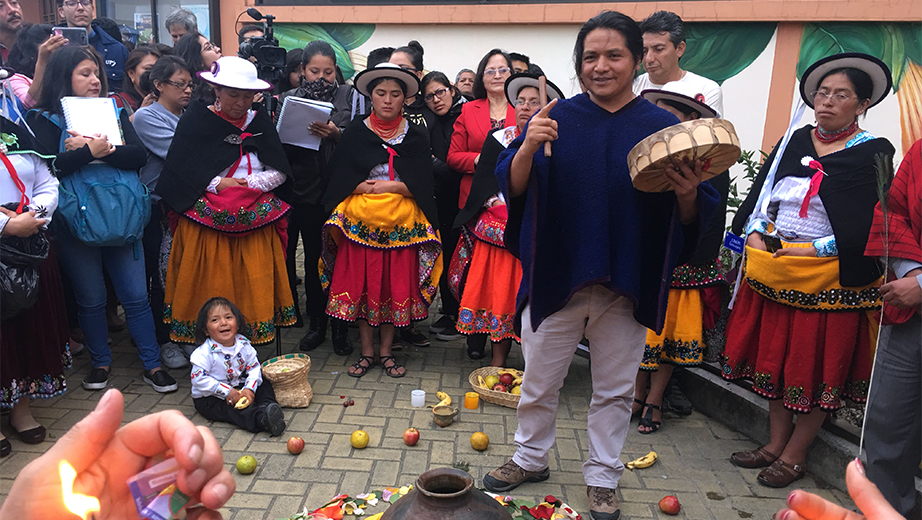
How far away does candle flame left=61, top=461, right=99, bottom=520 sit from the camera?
1294 millimetres

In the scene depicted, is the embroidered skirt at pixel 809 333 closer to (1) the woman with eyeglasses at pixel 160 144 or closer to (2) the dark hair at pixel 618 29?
(2) the dark hair at pixel 618 29

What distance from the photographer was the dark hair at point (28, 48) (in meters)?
5.11

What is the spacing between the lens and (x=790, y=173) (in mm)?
3490

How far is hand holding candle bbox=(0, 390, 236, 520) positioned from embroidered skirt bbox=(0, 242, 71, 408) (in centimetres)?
287

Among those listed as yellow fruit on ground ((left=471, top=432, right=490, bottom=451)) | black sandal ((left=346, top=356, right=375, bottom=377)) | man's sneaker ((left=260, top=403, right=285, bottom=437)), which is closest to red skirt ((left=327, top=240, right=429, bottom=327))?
black sandal ((left=346, top=356, right=375, bottom=377))

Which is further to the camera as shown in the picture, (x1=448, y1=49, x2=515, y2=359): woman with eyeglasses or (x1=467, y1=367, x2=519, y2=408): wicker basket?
(x1=448, y1=49, x2=515, y2=359): woman with eyeglasses

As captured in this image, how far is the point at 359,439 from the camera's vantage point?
12.8ft

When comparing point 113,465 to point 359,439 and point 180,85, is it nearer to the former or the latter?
point 359,439

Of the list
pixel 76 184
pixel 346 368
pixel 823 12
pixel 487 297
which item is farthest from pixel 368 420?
pixel 823 12

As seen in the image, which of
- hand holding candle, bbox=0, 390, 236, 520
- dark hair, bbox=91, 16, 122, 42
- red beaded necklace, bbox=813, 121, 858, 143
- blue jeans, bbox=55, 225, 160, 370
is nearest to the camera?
hand holding candle, bbox=0, 390, 236, 520

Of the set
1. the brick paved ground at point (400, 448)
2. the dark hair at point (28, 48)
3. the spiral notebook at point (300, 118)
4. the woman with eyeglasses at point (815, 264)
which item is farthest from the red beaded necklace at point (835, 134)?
the dark hair at point (28, 48)

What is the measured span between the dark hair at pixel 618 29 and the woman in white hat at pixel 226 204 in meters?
2.44

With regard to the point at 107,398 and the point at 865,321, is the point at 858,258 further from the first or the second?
the point at 107,398

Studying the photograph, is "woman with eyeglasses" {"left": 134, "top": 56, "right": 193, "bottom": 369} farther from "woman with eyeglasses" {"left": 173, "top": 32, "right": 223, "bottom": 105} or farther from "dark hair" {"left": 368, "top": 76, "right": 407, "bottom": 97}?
"dark hair" {"left": 368, "top": 76, "right": 407, "bottom": 97}
